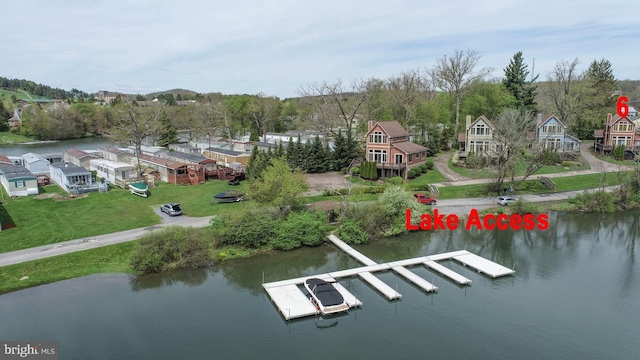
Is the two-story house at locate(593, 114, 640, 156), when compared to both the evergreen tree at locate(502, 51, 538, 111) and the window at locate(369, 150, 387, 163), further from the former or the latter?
the window at locate(369, 150, 387, 163)

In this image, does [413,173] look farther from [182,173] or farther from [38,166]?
[38,166]

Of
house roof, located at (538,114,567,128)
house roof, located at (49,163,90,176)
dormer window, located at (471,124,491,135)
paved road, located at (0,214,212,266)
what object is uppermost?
Answer: house roof, located at (538,114,567,128)

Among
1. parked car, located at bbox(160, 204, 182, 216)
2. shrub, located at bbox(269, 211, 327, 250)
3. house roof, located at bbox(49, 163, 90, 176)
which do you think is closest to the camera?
shrub, located at bbox(269, 211, 327, 250)

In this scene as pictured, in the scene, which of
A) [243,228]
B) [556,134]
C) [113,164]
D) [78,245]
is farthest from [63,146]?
[556,134]

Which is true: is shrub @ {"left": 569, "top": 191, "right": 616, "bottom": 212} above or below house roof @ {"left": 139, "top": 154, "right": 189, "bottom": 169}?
below

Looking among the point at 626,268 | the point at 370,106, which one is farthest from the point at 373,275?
the point at 370,106

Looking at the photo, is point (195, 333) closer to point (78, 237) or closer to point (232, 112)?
point (78, 237)

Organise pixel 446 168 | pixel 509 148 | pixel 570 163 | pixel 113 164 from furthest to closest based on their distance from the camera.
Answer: pixel 570 163 < pixel 446 168 < pixel 113 164 < pixel 509 148

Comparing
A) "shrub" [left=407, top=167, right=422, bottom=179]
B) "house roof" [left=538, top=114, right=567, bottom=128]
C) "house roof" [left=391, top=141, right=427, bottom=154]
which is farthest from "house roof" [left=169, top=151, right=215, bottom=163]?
"house roof" [left=538, top=114, right=567, bottom=128]
